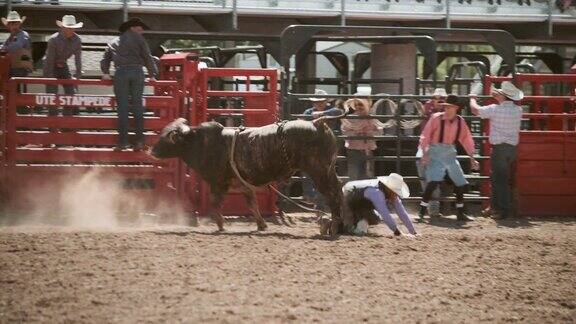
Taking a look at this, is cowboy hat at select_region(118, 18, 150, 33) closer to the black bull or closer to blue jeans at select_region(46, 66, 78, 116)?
blue jeans at select_region(46, 66, 78, 116)

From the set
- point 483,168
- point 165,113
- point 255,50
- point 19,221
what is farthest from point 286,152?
point 255,50

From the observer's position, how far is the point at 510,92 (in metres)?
11.9

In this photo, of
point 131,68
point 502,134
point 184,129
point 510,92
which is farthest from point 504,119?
point 131,68

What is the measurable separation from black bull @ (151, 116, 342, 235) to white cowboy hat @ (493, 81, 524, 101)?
2931 millimetres

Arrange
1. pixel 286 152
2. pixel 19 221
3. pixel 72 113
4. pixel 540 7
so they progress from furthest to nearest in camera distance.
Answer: pixel 540 7 → pixel 72 113 → pixel 19 221 → pixel 286 152

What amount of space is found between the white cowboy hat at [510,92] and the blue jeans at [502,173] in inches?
21.7

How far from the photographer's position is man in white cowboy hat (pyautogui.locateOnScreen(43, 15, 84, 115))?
11367 millimetres

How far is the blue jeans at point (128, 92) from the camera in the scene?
11070 millimetres

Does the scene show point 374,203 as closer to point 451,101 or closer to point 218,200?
point 218,200

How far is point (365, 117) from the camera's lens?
12117 millimetres

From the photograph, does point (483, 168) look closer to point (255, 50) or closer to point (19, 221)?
point (255, 50)

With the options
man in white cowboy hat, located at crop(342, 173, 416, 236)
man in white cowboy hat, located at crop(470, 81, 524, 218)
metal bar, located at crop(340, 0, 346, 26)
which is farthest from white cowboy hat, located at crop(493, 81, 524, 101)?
metal bar, located at crop(340, 0, 346, 26)

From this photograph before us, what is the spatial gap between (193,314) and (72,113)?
6.11m

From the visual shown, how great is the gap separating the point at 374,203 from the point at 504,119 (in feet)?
10.2
